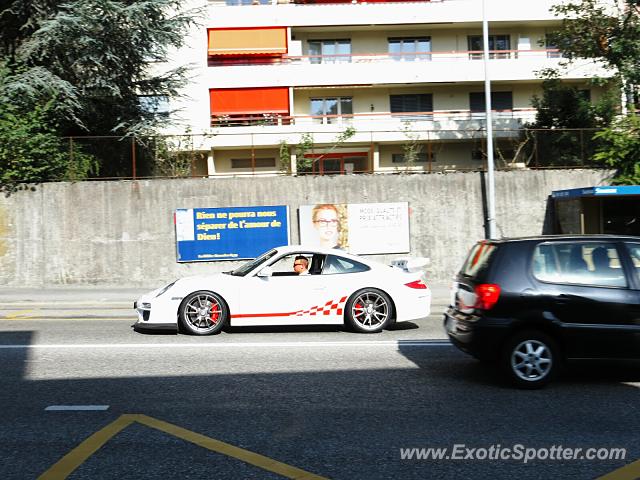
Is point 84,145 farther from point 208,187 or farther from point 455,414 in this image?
point 455,414

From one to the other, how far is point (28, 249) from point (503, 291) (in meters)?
15.1

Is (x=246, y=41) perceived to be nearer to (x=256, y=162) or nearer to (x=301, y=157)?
(x=256, y=162)

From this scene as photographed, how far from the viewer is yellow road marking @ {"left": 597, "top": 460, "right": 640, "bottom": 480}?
432 cm

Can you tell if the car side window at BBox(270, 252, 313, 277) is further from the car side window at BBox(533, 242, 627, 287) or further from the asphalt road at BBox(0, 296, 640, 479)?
the car side window at BBox(533, 242, 627, 287)

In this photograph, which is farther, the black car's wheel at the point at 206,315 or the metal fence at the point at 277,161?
the metal fence at the point at 277,161

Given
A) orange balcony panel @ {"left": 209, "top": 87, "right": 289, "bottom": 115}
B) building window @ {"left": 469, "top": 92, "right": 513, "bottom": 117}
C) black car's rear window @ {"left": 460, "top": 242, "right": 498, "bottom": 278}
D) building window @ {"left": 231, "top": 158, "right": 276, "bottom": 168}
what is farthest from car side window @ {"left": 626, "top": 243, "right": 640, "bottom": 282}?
building window @ {"left": 469, "top": 92, "right": 513, "bottom": 117}

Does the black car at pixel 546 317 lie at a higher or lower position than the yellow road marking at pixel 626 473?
higher

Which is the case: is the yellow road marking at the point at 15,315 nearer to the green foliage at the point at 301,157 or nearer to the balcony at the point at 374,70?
the green foliage at the point at 301,157

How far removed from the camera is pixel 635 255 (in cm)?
691

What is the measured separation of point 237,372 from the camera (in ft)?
24.8

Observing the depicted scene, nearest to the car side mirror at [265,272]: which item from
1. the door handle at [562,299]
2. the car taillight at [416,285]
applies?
the car taillight at [416,285]

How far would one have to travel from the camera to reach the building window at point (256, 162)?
71.1ft

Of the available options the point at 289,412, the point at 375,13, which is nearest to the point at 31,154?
the point at 289,412

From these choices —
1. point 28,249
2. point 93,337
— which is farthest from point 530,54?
point 93,337
